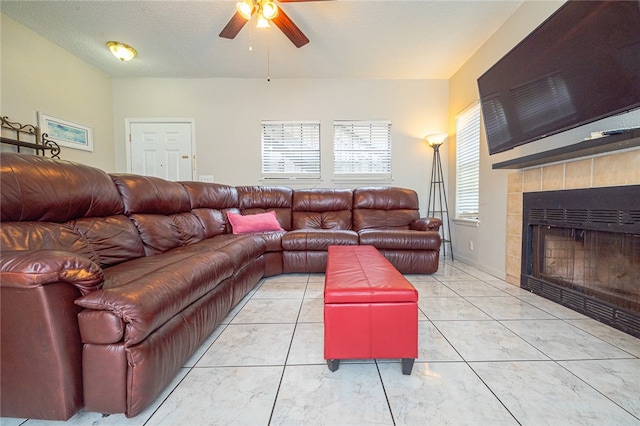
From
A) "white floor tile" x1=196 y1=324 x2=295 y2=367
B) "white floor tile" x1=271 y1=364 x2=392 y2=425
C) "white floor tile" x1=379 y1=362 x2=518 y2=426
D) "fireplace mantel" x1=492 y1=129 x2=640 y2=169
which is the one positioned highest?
"fireplace mantel" x1=492 y1=129 x2=640 y2=169

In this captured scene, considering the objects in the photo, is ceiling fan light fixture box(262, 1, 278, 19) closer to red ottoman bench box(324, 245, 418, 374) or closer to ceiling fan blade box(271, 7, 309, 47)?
ceiling fan blade box(271, 7, 309, 47)

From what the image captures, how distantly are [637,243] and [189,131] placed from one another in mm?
4928

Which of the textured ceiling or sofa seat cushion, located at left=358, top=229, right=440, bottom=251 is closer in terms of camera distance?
the textured ceiling

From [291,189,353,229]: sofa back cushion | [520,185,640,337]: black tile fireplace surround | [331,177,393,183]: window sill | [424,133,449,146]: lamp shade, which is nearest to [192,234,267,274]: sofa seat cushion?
[291,189,353,229]: sofa back cushion

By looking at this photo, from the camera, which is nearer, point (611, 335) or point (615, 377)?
point (615, 377)

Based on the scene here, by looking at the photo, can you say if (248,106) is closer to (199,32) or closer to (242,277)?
(199,32)

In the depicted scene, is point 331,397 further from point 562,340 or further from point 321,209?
point 321,209

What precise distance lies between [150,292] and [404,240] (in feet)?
7.85

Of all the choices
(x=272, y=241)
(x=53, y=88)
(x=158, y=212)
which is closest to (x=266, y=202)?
(x=272, y=241)

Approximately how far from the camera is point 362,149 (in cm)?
392

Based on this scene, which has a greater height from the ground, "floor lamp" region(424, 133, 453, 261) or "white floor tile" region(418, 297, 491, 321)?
"floor lamp" region(424, 133, 453, 261)

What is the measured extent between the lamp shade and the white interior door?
12.1 ft

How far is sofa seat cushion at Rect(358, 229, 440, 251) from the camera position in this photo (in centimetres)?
272

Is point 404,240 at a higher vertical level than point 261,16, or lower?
lower
